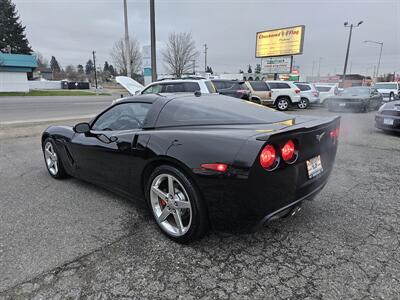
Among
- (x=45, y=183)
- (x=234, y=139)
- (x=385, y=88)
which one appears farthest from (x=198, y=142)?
(x=385, y=88)

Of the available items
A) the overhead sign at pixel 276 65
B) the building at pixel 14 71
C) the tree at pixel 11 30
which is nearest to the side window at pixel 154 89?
the overhead sign at pixel 276 65

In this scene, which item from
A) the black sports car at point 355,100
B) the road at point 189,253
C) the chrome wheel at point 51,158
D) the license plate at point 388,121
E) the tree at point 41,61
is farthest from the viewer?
the tree at point 41,61

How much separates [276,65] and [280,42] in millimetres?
2490

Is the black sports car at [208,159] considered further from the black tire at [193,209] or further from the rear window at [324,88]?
the rear window at [324,88]

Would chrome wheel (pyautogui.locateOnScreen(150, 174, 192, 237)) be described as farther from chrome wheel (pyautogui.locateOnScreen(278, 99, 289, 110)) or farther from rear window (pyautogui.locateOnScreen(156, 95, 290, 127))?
chrome wheel (pyautogui.locateOnScreen(278, 99, 289, 110))

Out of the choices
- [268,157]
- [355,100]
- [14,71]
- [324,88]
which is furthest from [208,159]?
[14,71]

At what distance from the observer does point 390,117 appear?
8273 millimetres

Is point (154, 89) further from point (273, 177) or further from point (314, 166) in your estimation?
point (273, 177)

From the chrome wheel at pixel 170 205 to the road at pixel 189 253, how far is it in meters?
0.14

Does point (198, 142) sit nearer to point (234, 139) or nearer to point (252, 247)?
point (234, 139)

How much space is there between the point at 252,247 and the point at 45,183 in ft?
10.6

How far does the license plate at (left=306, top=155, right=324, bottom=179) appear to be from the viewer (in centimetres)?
258

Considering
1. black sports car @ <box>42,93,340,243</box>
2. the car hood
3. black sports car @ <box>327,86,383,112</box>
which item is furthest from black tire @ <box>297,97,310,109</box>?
black sports car @ <box>42,93,340,243</box>

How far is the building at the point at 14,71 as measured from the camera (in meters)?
37.1
